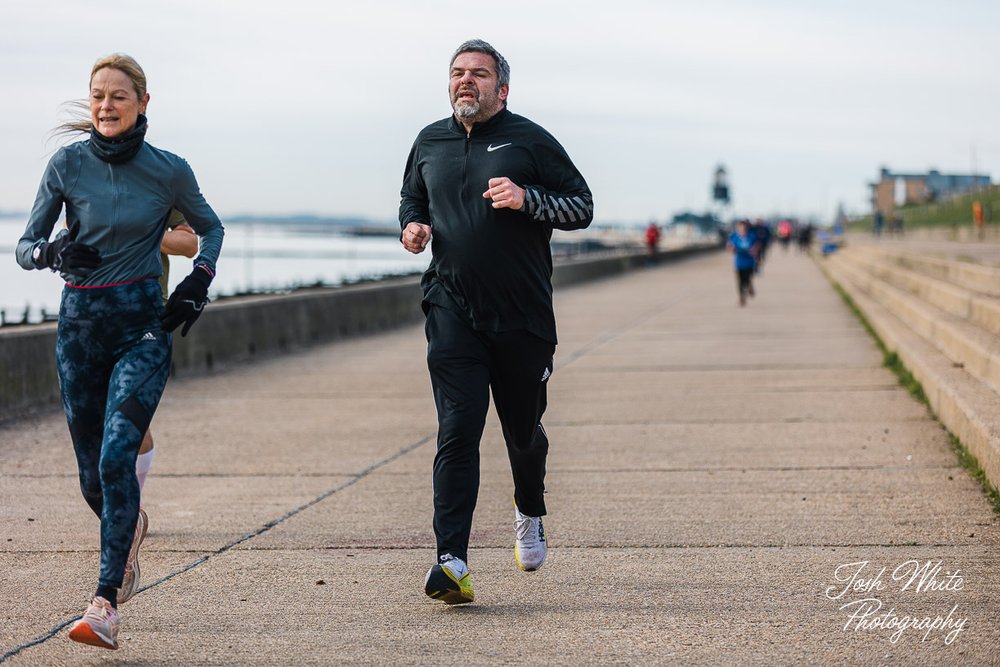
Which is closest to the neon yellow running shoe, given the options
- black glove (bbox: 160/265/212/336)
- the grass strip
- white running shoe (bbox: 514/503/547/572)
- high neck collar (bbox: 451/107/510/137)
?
white running shoe (bbox: 514/503/547/572)

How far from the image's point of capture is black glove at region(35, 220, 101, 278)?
16.3ft

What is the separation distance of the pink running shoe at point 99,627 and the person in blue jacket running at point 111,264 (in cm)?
38

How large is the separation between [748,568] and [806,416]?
4.91 m

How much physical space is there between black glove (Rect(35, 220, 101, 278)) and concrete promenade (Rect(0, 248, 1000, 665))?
1.24m

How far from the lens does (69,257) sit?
495 cm

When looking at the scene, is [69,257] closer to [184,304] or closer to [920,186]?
[184,304]

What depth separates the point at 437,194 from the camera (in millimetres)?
5445

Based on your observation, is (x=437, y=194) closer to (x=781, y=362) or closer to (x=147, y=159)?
(x=147, y=159)

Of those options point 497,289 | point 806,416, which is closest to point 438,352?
point 497,289

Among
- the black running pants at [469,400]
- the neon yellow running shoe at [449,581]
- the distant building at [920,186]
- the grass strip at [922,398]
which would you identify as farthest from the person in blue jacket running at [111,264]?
the distant building at [920,186]

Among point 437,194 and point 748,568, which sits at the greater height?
point 437,194

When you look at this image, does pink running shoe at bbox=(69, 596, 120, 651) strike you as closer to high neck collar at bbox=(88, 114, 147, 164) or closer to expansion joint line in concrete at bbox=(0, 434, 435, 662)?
expansion joint line in concrete at bbox=(0, 434, 435, 662)

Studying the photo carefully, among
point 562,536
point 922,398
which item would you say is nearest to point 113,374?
point 562,536

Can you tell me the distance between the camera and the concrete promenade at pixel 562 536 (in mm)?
4816
